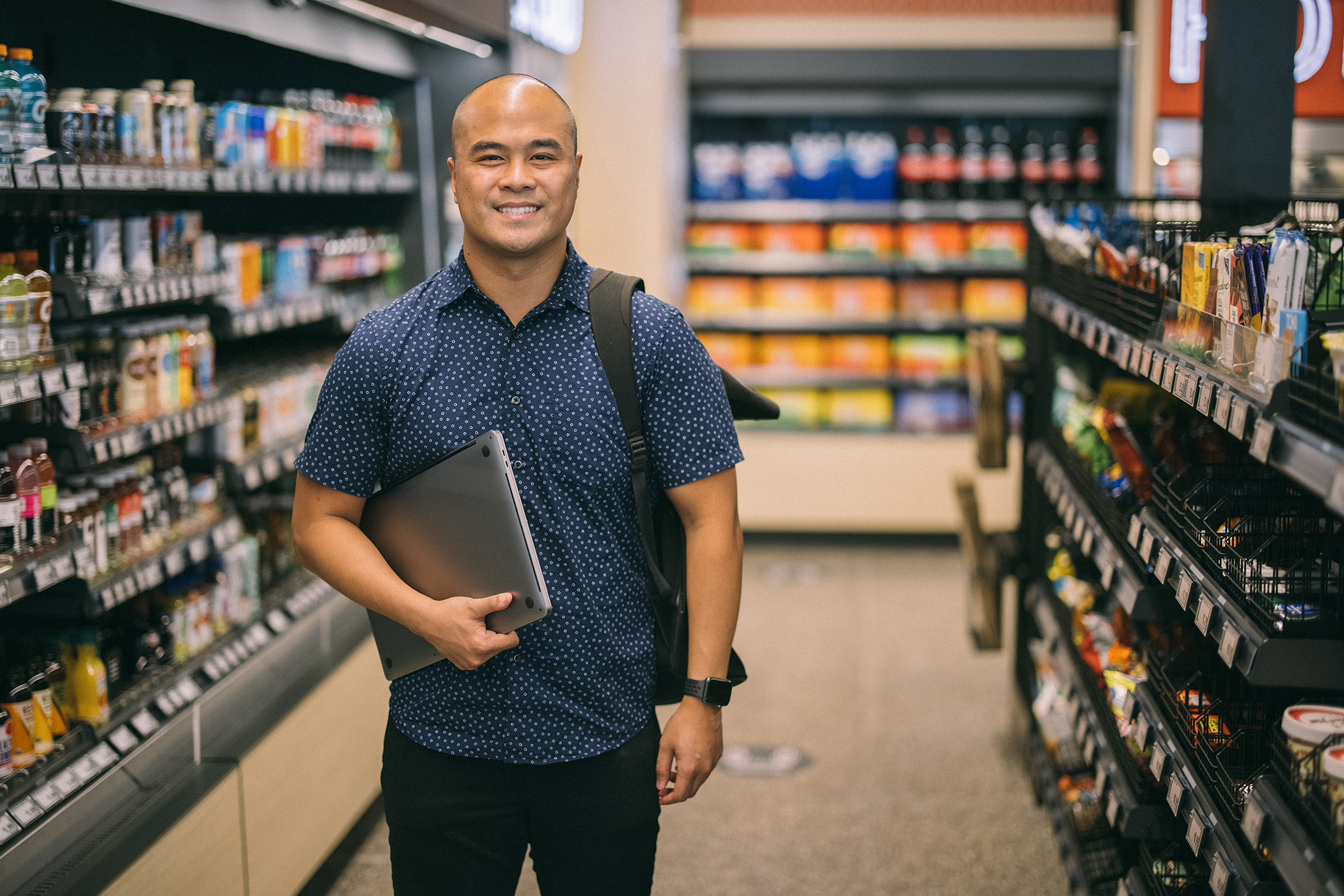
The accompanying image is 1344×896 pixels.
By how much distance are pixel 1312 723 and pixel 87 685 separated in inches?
93.4

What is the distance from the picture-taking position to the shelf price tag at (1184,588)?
81.4 inches

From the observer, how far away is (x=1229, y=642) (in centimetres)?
185

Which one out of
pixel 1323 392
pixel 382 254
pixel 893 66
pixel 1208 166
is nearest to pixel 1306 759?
pixel 1323 392

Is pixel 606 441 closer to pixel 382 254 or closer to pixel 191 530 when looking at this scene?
pixel 191 530

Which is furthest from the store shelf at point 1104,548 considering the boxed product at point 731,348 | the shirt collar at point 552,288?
the boxed product at point 731,348

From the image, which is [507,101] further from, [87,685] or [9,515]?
[87,685]

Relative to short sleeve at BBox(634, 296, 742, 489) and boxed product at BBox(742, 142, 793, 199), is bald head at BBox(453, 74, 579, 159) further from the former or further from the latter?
boxed product at BBox(742, 142, 793, 199)

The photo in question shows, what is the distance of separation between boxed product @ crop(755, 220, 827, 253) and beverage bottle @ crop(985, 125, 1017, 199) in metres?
1.00

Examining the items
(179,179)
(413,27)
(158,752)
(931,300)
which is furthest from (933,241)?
(158,752)

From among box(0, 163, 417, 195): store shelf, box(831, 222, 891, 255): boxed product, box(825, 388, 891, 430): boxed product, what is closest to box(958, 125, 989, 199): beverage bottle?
box(831, 222, 891, 255): boxed product

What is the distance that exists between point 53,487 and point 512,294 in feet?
4.28

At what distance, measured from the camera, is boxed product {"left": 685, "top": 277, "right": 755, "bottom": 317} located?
22.9 feet

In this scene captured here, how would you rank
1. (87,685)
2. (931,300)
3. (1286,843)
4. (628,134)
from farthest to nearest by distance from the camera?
(931,300)
(628,134)
(87,685)
(1286,843)

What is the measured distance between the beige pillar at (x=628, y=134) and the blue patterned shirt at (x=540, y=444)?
4.39m
